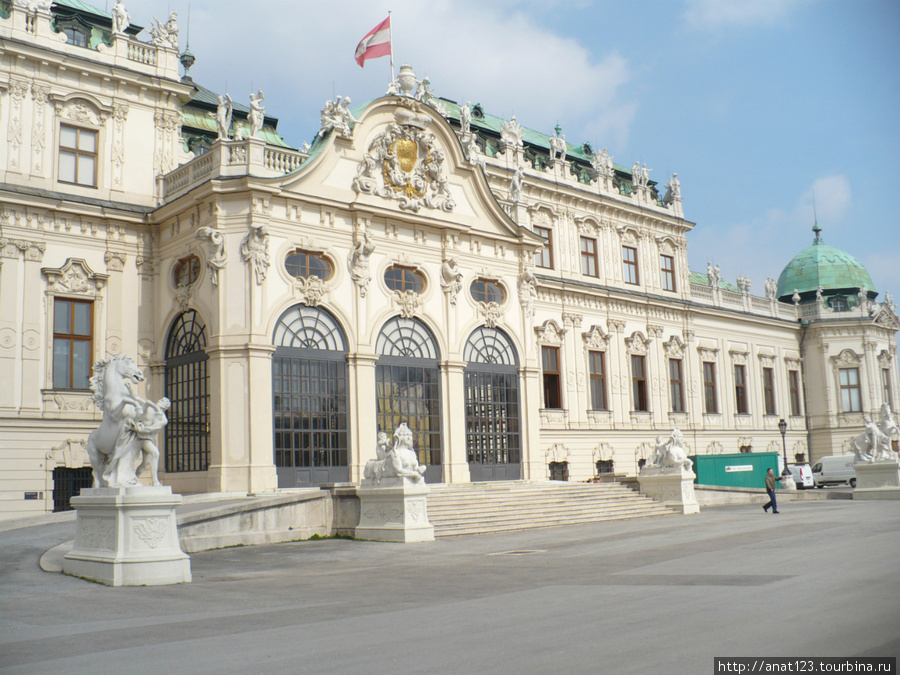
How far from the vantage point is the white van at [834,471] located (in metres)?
48.0

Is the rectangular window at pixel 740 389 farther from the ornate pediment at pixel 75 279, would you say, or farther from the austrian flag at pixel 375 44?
the ornate pediment at pixel 75 279

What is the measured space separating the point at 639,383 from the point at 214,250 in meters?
24.6

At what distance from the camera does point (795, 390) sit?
54.1m

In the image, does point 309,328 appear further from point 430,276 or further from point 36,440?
point 36,440

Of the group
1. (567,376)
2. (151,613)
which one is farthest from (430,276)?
(151,613)

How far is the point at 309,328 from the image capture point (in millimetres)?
27219

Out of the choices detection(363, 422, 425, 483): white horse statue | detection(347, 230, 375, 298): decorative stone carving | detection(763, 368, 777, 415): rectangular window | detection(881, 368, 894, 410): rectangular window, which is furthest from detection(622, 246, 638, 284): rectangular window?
detection(363, 422, 425, 483): white horse statue

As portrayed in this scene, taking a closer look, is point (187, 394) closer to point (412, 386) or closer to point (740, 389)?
point (412, 386)

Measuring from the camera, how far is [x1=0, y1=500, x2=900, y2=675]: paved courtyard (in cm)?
743

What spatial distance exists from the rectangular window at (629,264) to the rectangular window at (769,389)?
12.7 metres

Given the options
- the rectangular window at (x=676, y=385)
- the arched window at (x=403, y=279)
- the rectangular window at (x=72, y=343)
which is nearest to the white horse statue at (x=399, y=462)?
the arched window at (x=403, y=279)

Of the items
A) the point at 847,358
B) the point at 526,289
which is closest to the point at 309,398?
the point at 526,289

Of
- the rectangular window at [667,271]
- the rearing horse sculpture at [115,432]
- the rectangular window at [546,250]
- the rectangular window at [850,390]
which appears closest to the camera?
the rearing horse sculpture at [115,432]

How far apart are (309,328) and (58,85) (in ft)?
35.3
